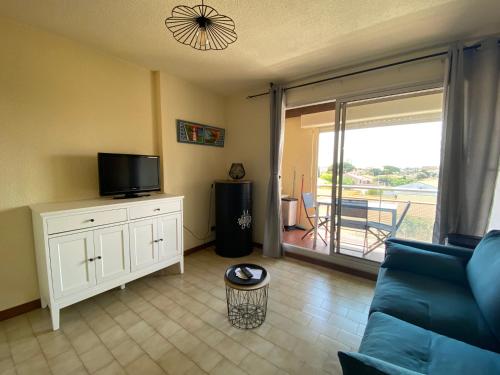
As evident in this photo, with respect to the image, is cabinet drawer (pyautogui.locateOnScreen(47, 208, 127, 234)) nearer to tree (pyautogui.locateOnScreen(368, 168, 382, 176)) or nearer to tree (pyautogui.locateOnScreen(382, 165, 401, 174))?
tree (pyautogui.locateOnScreen(368, 168, 382, 176))

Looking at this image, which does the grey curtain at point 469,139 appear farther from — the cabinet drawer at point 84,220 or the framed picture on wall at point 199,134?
the cabinet drawer at point 84,220

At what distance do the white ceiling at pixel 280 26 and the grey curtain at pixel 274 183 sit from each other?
57cm

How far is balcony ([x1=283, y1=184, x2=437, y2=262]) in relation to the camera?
2584 mm

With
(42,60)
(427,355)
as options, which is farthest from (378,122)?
(42,60)

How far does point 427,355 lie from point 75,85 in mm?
3209

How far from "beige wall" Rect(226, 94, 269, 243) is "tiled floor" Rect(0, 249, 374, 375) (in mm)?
1308

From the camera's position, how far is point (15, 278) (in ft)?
6.12

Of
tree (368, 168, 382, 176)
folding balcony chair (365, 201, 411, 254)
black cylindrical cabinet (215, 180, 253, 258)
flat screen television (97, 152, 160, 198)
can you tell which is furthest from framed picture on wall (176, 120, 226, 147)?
folding balcony chair (365, 201, 411, 254)

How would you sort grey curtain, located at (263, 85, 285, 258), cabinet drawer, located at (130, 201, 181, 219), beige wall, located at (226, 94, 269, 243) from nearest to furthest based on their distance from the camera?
cabinet drawer, located at (130, 201, 181, 219), grey curtain, located at (263, 85, 285, 258), beige wall, located at (226, 94, 269, 243)

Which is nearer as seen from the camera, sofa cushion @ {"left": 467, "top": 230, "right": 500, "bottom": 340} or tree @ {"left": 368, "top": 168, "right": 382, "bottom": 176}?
sofa cushion @ {"left": 467, "top": 230, "right": 500, "bottom": 340}

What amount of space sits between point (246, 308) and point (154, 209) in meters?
1.34

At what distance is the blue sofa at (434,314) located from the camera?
880 mm

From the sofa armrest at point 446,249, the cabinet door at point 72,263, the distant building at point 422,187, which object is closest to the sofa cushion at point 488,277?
the sofa armrest at point 446,249

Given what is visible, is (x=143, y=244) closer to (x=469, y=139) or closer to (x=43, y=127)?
(x=43, y=127)
